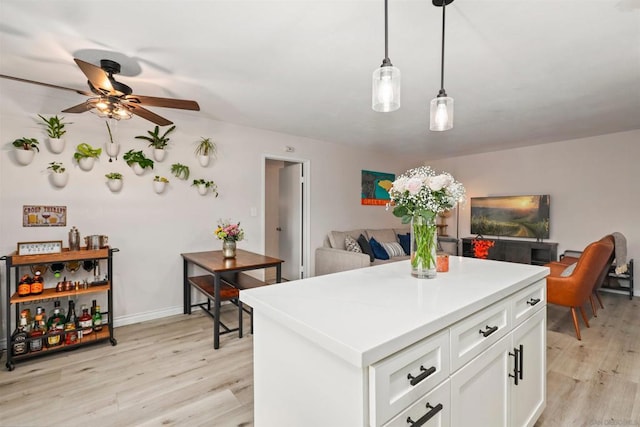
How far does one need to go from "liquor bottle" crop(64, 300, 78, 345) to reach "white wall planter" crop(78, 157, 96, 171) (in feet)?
4.17

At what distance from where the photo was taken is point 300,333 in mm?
958

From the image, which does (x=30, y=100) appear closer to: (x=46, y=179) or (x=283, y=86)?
(x=46, y=179)

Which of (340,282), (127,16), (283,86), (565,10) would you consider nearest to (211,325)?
(340,282)

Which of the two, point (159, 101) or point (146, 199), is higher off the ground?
point (159, 101)

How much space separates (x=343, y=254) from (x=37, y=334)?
129 inches

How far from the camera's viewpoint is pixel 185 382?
217 centimetres

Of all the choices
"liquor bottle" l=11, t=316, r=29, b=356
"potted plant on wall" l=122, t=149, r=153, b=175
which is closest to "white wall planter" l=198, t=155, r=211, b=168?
"potted plant on wall" l=122, t=149, r=153, b=175

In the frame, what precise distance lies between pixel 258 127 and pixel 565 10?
320 cm

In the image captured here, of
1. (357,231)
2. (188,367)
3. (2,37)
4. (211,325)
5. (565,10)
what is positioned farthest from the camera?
(357,231)

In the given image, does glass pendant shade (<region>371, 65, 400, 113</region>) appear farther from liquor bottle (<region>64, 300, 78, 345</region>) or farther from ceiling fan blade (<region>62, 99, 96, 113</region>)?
liquor bottle (<region>64, 300, 78, 345</region>)

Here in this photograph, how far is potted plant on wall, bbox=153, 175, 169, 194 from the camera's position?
10.8 ft

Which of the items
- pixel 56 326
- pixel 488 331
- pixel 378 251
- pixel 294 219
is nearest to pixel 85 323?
pixel 56 326

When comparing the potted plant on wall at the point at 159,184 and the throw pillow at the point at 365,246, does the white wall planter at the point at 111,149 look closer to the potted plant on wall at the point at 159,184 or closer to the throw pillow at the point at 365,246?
the potted plant on wall at the point at 159,184

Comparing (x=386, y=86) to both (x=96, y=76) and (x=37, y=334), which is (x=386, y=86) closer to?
(x=96, y=76)
